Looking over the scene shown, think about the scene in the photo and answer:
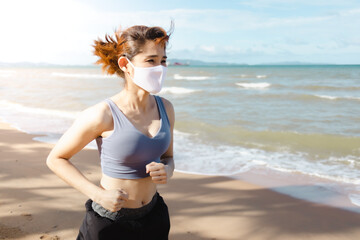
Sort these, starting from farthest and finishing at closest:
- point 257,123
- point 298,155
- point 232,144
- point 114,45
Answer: point 257,123
point 232,144
point 298,155
point 114,45

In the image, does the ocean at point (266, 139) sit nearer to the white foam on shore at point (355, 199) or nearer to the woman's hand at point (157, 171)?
the white foam on shore at point (355, 199)

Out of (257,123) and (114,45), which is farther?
(257,123)

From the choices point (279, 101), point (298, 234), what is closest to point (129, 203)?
point (298, 234)

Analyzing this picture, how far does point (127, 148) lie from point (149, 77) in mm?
443

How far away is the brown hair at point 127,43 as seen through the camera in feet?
6.22

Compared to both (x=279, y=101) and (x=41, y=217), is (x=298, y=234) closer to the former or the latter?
(x=41, y=217)

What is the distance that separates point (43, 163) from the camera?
20.3ft

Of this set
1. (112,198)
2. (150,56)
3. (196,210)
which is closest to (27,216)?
(196,210)

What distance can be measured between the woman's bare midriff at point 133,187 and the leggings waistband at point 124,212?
0.07ft

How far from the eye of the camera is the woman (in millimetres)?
1793

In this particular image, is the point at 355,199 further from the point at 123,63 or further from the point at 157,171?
the point at 123,63

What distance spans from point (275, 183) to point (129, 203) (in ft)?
14.4

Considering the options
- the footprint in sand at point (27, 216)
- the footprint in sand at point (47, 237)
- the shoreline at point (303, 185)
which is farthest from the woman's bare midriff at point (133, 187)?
the shoreline at point (303, 185)

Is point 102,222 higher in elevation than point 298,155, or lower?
higher
